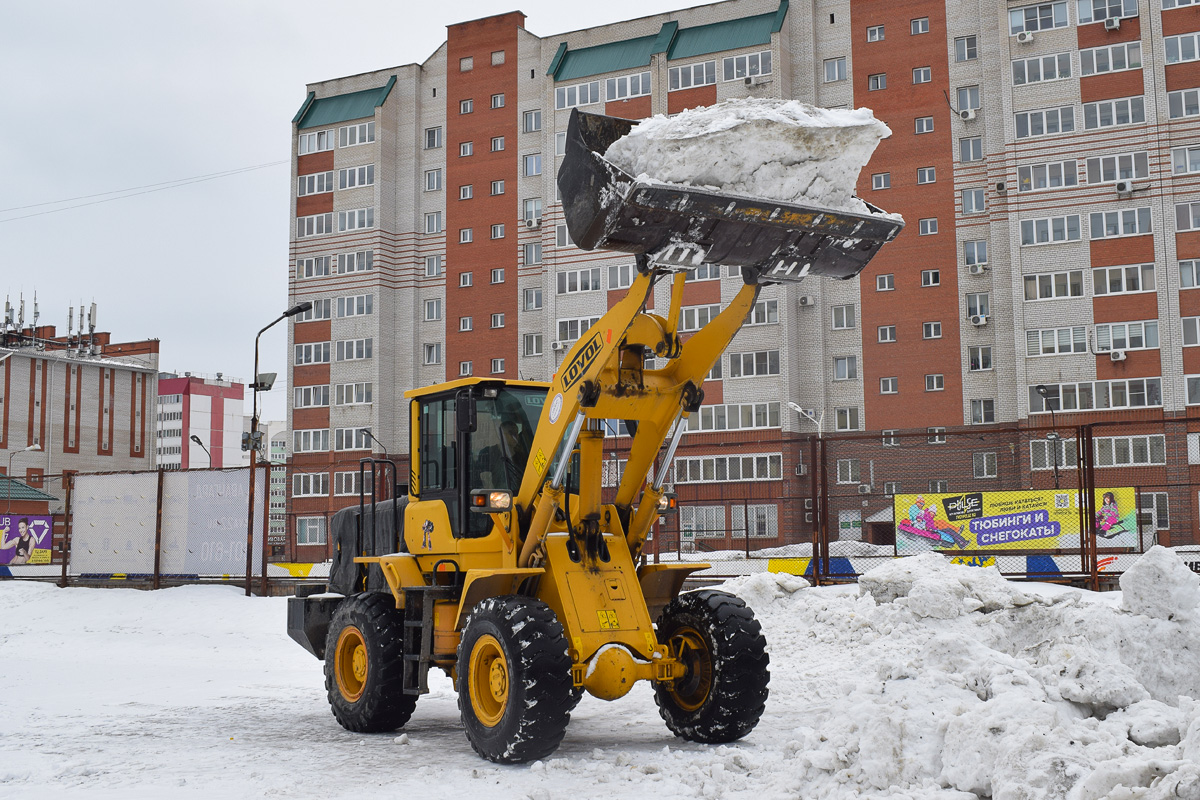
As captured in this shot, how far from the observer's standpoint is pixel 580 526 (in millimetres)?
8820

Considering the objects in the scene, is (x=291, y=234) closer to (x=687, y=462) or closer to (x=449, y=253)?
(x=449, y=253)

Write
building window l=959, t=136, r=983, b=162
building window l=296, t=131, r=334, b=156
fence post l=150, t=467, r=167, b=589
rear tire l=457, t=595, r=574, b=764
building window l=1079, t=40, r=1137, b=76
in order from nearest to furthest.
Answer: rear tire l=457, t=595, r=574, b=764
fence post l=150, t=467, r=167, b=589
building window l=1079, t=40, r=1137, b=76
building window l=959, t=136, r=983, b=162
building window l=296, t=131, r=334, b=156

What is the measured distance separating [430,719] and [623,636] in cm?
337

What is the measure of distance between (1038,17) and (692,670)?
49.0 metres

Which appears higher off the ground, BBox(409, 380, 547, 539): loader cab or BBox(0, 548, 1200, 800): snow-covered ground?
BBox(409, 380, 547, 539): loader cab

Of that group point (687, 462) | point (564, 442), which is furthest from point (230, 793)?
point (687, 462)

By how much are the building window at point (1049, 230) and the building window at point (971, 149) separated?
4.40m

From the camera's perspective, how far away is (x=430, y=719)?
35.8 feet

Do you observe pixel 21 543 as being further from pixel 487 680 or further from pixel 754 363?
pixel 754 363

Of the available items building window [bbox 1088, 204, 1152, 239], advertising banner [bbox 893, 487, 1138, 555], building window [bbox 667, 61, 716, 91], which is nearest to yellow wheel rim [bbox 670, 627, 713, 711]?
advertising banner [bbox 893, 487, 1138, 555]

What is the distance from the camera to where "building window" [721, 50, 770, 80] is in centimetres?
5406

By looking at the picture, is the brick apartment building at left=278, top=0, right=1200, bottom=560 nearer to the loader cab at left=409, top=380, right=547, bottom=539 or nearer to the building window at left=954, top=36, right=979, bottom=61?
the building window at left=954, top=36, right=979, bottom=61

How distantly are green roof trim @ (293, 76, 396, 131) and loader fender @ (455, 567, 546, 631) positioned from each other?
59.2 metres

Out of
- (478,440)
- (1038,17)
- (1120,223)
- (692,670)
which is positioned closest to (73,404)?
(1038,17)
